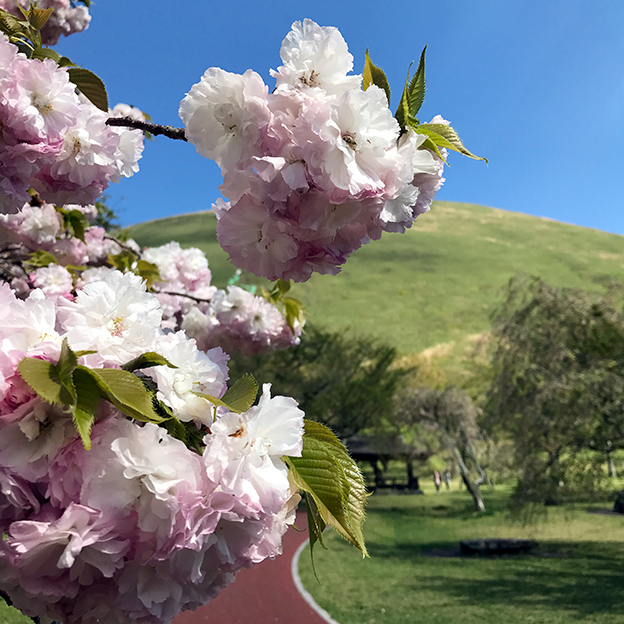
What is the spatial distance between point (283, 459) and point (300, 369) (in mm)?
20531

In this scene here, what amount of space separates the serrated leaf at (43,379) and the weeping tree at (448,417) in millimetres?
22534

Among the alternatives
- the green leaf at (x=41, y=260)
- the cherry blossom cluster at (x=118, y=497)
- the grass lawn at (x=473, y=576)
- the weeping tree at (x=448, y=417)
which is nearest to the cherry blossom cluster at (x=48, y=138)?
the cherry blossom cluster at (x=118, y=497)

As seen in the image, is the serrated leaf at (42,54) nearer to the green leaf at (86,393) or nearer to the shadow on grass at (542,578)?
the green leaf at (86,393)

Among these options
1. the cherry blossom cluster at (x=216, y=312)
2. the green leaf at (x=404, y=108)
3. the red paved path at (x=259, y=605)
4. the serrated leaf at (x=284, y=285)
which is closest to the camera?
the green leaf at (x=404, y=108)

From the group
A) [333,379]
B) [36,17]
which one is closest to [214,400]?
[36,17]

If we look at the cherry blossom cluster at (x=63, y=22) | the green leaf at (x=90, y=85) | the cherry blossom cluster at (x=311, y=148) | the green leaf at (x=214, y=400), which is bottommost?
the green leaf at (x=214, y=400)

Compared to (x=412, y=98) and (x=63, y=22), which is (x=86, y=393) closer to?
(x=412, y=98)

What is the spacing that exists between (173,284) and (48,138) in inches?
94.8

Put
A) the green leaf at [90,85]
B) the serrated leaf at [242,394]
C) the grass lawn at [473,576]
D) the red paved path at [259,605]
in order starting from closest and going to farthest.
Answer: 1. the serrated leaf at [242,394]
2. the green leaf at [90,85]
3. the red paved path at [259,605]
4. the grass lawn at [473,576]

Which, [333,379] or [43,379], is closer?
[43,379]

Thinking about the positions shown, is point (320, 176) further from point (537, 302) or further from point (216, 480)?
point (537, 302)

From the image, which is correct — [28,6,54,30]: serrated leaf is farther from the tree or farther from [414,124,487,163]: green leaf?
the tree

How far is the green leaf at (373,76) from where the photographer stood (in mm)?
800

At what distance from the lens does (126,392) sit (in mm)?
578
